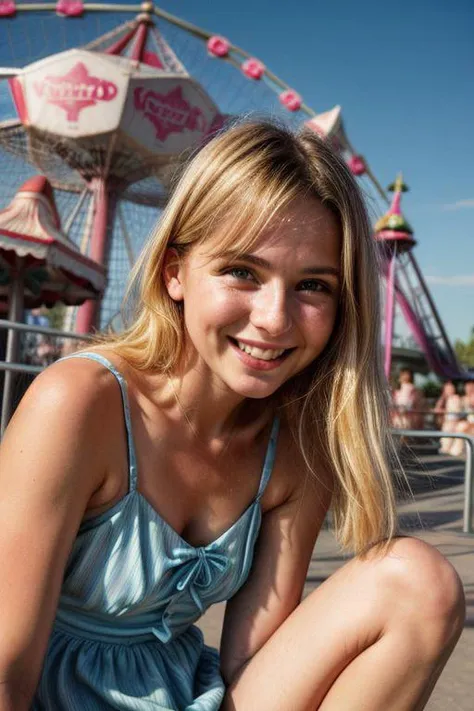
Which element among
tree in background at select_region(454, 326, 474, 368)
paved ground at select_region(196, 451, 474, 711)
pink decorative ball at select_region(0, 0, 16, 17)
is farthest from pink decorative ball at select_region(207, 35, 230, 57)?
tree in background at select_region(454, 326, 474, 368)

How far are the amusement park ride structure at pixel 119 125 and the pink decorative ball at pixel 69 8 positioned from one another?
0.03 m

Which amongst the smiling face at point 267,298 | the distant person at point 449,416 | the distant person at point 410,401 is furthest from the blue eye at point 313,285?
the distant person at point 410,401

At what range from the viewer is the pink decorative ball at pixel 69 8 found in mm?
21859

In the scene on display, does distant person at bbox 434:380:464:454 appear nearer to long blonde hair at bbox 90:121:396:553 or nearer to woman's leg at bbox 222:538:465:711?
long blonde hair at bbox 90:121:396:553

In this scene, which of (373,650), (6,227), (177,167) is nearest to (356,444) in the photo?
(373,650)

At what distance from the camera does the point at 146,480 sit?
4.38 ft

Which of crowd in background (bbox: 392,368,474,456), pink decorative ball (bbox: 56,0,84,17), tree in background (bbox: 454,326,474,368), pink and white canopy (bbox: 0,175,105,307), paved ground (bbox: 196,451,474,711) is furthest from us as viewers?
tree in background (bbox: 454,326,474,368)

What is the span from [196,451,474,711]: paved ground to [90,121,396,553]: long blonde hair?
598 mm

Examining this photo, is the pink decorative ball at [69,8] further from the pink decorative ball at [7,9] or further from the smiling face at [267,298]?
the smiling face at [267,298]

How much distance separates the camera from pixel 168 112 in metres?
18.0

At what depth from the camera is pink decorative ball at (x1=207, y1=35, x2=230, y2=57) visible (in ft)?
73.2

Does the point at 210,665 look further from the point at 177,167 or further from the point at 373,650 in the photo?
the point at 177,167

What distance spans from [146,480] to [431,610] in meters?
0.54

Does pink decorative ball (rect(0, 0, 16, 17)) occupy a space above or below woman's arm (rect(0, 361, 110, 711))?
above
